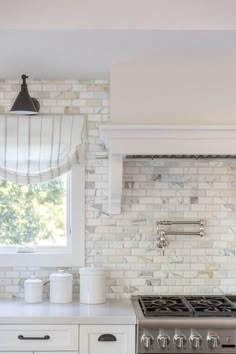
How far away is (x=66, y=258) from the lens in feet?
11.9

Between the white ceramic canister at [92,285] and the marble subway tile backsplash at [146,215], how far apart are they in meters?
0.16

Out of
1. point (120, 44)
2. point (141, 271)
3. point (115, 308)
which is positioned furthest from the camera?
point (141, 271)

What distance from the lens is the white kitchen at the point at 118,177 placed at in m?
2.72

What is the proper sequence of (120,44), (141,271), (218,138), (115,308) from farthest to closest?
(141,271) → (115,308) → (218,138) → (120,44)

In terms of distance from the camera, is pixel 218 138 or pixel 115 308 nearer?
pixel 218 138

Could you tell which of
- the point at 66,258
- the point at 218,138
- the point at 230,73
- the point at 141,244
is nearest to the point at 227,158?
the point at 218,138

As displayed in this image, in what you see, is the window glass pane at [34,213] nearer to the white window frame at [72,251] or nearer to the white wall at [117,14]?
the white window frame at [72,251]

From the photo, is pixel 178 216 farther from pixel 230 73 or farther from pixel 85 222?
pixel 230 73

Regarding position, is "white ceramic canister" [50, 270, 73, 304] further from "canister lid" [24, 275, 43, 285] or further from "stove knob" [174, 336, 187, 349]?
"stove knob" [174, 336, 187, 349]

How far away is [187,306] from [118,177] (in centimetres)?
92

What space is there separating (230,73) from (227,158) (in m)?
0.58

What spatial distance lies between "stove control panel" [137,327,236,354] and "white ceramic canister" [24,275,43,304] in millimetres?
788

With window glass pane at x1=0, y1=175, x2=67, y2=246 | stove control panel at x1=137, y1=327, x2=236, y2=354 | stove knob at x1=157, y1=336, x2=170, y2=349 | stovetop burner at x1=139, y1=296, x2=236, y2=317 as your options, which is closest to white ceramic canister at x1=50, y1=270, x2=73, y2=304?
window glass pane at x1=0, y1=175, x2=67, y2=246

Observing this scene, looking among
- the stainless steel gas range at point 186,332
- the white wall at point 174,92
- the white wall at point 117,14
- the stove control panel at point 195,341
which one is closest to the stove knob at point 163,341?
the stainless steel gas range at point 186,332
